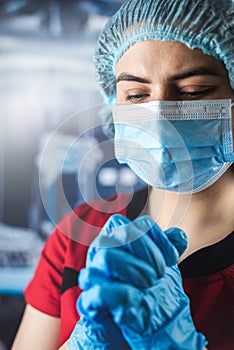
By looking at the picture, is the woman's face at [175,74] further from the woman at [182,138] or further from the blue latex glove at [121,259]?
the blue latex glove at [121,259]

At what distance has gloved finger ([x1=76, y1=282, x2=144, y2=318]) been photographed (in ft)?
2.01

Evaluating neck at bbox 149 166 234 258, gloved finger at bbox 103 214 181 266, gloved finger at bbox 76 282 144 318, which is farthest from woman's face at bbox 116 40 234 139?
gloved finger at bbox 76 282 144 318

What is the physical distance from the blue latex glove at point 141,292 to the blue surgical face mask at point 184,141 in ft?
0.73

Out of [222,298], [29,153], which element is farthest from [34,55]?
[222,298]

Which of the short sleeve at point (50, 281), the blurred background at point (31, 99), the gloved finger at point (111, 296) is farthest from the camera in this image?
the blurred background at point (31, 99)

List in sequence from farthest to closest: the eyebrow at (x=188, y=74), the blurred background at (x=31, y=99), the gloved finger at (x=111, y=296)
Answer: the blurred background at (x=31, y=99), the eyebrow at (x=188, y=74), the gloved finger at (x=111, y=296)

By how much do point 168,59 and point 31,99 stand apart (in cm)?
105

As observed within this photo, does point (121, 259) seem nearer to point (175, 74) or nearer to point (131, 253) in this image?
point (131, 253)

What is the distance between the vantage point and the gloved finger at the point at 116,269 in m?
0.63

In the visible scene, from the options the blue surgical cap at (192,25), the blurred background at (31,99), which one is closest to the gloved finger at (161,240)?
the blue surgical cap at (192,25)

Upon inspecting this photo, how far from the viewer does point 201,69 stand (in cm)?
86

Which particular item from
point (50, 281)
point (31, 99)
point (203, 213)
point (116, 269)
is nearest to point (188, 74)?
point (203, 213)

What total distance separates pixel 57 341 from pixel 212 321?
35 cm

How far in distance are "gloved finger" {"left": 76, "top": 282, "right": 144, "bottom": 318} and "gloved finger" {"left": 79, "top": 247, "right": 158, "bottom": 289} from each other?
1 cm
